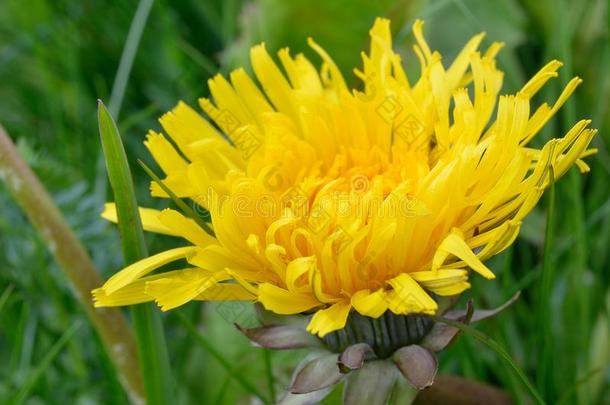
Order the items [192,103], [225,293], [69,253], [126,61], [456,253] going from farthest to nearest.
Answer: [192,103] < [126,61] < [69,253] < [225,293] < [456,253]

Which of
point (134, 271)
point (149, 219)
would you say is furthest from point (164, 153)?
point (134, 271)

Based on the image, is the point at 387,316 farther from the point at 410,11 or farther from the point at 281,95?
the point at 410,11

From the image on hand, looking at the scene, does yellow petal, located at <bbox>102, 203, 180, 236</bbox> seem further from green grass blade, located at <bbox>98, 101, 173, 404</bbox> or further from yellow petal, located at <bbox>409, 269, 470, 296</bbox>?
yellow petal, located at <bbox>409, 269, 470, 296</bbox>

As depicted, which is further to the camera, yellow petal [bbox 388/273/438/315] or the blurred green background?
the blurred green background

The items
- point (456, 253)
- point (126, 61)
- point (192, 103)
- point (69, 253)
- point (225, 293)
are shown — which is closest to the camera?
point (456, 253)

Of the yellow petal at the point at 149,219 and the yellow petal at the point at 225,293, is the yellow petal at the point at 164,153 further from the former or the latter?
the yellow petal at the point at 225,293

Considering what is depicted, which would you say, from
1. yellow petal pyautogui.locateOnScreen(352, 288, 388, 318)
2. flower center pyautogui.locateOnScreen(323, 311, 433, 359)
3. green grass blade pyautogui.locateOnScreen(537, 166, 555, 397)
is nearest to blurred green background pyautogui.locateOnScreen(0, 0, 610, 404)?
green grass blade pyautogui.locateOnScreen(537, 166, 555, 397)

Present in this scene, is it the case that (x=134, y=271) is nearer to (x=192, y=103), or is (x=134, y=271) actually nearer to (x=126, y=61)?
(x=126, y=61)
